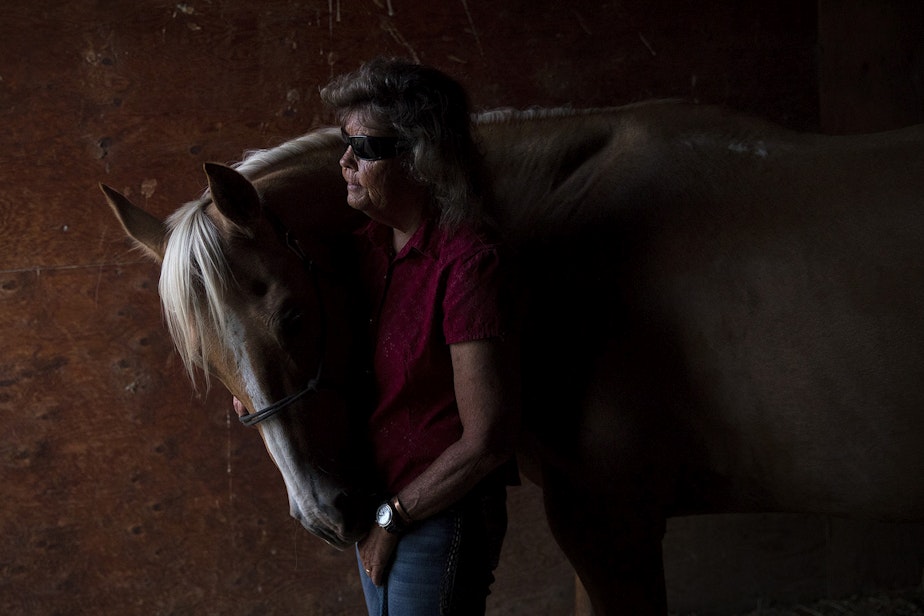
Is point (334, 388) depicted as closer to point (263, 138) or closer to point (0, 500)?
point (263, 138)

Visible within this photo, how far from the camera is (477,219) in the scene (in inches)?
54.4

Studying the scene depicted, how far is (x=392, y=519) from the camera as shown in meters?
1.35

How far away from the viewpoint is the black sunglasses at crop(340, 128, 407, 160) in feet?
4.48

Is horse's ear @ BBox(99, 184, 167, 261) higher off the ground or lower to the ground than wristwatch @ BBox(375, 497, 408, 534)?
higher

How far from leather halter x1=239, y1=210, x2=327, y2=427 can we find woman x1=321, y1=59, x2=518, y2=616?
0.36 ft

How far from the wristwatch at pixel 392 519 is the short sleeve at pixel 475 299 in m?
0.31

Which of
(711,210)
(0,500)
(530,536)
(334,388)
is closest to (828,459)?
(711,210)

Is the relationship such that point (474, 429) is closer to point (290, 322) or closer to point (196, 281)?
point (290, 322)

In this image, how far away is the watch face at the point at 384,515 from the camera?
1.36 meters

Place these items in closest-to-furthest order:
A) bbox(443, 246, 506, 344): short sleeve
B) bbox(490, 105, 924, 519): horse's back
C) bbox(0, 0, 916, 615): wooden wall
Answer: bbox(443, 246, 506, 344): short sleeve, bbox(490, 105, 924, 519): horse's back, bbox(0, 0, 916, 615): wooden wall

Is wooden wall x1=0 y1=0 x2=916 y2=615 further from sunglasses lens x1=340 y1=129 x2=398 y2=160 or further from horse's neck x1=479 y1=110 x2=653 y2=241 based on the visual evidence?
sunglasses lens x1=340 y1=129 x2=398 y2=160

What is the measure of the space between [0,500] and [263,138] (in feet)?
4.45

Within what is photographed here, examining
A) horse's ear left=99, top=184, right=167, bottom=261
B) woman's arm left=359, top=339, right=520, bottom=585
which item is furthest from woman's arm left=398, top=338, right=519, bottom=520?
horse's ear left=99, top=184, right=167, bottom=261

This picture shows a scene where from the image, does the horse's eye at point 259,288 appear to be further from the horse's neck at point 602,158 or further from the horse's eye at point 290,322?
the horse's neck at point 602,158
